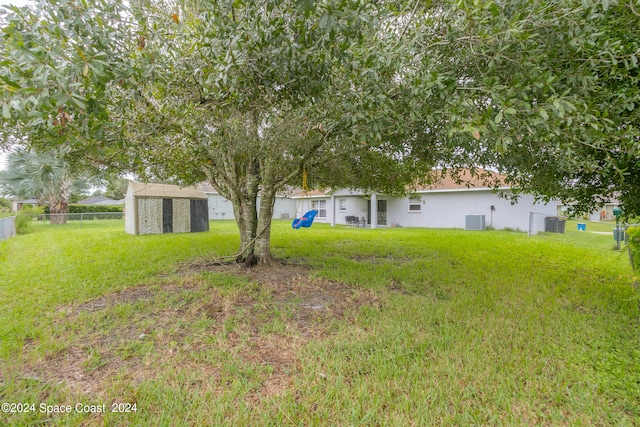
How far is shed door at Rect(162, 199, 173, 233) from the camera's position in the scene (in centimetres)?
1454

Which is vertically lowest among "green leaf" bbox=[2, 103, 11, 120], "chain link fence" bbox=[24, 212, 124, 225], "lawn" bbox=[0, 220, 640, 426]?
"lawn" bbox=[0, 220, 640, 426]

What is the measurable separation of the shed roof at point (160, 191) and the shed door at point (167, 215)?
1.05 ft

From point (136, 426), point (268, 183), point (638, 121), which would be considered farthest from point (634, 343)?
point (268, 183)

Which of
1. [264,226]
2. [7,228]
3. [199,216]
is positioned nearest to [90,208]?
[7,228]

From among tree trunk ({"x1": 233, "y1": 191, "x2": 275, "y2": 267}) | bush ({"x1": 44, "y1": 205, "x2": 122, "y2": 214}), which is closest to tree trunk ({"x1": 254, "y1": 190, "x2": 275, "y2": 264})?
tree trunk ({"x1": 233, "y1": 191, "x2": 275, "y2": 267})

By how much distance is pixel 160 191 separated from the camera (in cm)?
1455

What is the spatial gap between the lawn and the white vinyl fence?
7084 mm

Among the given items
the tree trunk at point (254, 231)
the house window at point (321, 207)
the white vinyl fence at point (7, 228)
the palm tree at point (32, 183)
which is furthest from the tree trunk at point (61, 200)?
the tree trunk at point (254, 231)

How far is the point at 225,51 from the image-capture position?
305cm

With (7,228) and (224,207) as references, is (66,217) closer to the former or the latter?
(7,228)

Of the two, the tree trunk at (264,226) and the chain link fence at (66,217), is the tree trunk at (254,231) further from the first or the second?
the chain link fence at (66,217)

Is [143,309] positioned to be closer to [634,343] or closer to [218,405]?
[218,405]

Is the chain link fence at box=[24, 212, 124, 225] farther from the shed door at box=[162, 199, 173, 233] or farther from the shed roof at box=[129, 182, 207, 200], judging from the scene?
the shed door at box=[162, 199, 173, 233]

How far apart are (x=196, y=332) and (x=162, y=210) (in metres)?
12.4
